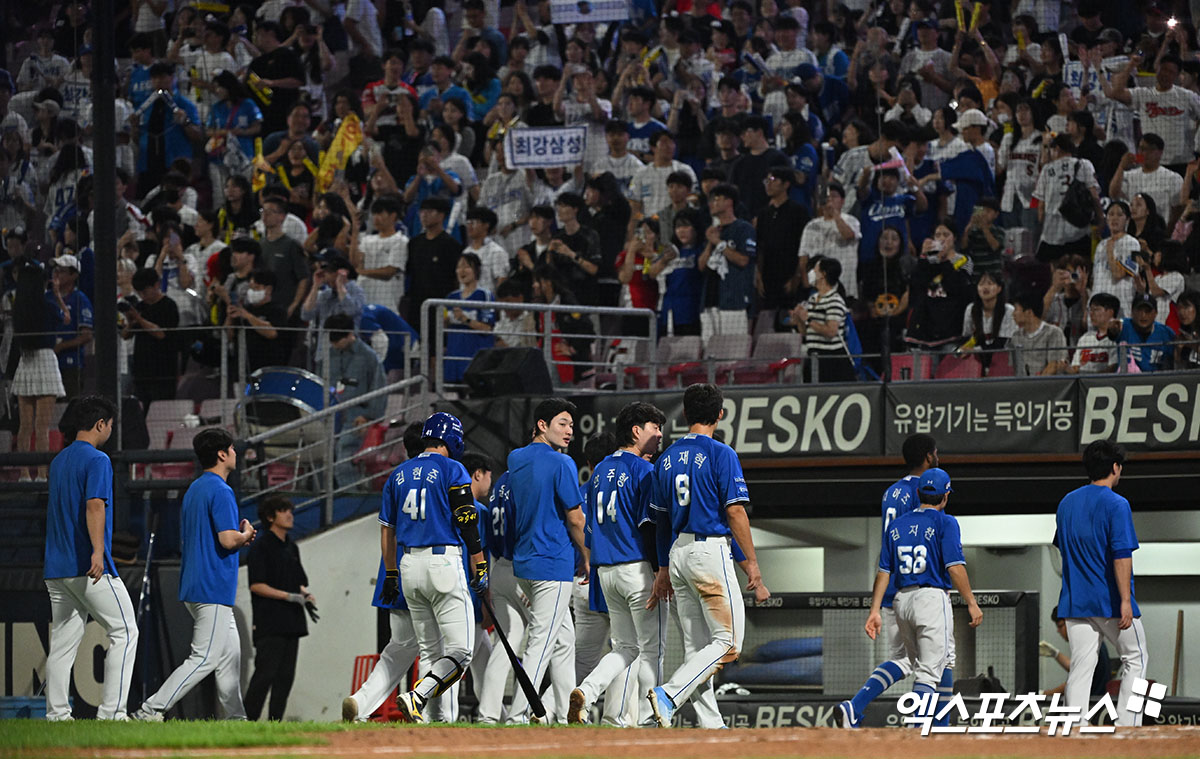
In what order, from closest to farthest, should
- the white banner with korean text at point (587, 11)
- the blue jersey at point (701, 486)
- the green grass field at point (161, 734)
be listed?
the green grass field at point (161, 734)
the blue jersey at point (701, 486)
the white banner with korean text at point (587, 11)

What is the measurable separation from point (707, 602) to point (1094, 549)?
2.35m

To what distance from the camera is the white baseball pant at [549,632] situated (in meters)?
9.24

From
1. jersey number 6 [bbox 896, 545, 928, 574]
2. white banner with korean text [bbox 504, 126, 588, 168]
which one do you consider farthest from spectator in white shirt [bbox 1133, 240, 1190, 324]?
white banner with korean text [bbox 504, 126, 588, 168]

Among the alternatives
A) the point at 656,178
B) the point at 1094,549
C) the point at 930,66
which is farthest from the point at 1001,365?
the point at 656,178

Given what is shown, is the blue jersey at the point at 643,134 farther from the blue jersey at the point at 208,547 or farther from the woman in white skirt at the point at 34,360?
the blue jersey at the point at 208,547

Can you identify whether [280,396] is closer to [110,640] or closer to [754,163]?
[754,163]

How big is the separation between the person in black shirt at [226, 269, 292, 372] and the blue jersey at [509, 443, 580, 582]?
203 inches

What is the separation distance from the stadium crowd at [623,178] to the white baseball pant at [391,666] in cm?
374

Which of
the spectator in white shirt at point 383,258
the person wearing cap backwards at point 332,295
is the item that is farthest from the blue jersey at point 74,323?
the spectator in white shirt at point 383,258

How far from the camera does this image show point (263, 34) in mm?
18312

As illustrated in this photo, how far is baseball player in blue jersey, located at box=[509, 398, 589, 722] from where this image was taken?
9406 mm

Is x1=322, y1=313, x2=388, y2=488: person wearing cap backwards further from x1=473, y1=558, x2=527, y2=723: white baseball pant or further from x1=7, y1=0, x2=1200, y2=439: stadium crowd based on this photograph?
x1=473, y1=558, x2=527, y2=723: white baseball pant

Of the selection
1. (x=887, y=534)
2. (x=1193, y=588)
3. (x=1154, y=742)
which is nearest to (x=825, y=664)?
(x=887, y=534)

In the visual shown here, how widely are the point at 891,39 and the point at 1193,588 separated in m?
5.22
